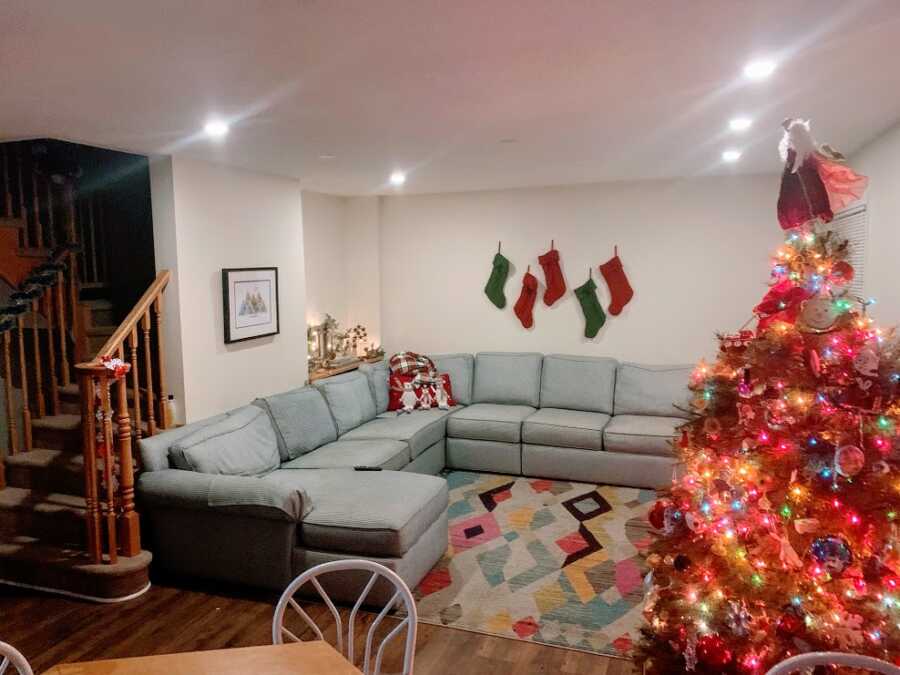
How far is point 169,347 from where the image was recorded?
13.2 ft

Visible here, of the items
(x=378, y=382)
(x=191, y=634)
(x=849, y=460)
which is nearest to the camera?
(x=849, y=460)

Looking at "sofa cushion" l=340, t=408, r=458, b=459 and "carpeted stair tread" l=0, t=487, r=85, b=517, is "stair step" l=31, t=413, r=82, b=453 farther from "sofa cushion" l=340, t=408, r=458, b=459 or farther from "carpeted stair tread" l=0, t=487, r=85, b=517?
"sofa cushion" l=340, t=408, r=458, b=459

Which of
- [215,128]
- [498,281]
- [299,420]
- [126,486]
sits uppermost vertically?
[215,128]

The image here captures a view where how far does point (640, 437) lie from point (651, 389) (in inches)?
26.0

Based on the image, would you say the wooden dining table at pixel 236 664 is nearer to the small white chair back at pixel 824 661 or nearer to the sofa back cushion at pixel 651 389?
the small white chair back at pixel 824 661

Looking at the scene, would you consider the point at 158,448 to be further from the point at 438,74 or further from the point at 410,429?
the point at 438,74

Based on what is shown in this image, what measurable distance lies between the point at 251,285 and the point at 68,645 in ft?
7.67

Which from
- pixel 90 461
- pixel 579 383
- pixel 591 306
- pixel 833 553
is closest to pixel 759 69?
pixel 833 553

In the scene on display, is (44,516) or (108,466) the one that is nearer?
(108,466)

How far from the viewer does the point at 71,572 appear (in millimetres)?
3346

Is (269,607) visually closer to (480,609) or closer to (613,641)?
(480,609)

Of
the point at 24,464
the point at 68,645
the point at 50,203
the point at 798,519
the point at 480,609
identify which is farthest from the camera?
the point at 50,203

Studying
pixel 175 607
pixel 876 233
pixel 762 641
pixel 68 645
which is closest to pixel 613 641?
pixel 762 641

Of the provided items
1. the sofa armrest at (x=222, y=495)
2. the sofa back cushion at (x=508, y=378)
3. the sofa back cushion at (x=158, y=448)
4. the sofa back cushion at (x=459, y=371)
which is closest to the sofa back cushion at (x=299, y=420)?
the sofa back cushion at (x=158, y=448)
